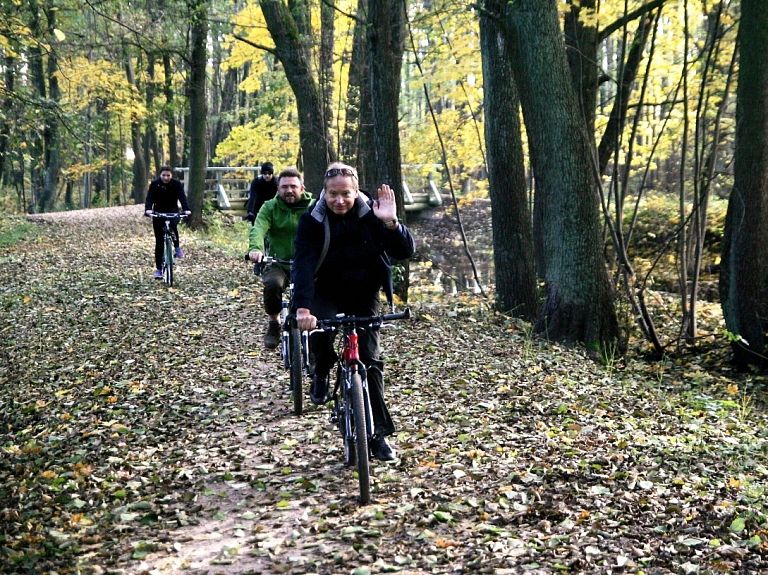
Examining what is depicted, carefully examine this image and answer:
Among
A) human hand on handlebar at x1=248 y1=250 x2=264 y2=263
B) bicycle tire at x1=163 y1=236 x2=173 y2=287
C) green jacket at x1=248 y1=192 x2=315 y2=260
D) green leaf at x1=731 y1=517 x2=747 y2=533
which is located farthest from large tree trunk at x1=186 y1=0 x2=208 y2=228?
green leaf at x1=731 y1=517 x2=747 y2=533

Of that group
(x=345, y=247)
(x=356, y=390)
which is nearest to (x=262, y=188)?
(x=345, y=247)

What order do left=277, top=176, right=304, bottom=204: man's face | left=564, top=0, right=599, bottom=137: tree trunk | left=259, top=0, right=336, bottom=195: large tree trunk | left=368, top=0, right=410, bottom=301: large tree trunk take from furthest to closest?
left=259, top=0, right=336, bottom=195: large tree trunk < left=564, top=0, right=599, bottom=137: tree trunk < left=368, top=0, right=410, bottom=301: large tree trunk < left=277, top=176, right=304, bottom=204: man's face

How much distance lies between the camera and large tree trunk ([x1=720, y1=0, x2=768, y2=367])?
11.1 m

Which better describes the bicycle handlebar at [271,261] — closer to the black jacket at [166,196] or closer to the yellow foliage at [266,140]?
the black jacket at [166,196]

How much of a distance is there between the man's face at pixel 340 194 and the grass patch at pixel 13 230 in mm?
19412

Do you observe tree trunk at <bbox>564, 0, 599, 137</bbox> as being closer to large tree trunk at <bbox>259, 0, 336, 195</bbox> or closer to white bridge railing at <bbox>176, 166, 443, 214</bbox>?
large tree trunk at <bbox>259, 0, 336, 195</bbox>

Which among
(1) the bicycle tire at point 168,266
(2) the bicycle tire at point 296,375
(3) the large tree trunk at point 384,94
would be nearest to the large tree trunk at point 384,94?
(3) the large tree trunk at point 384,94

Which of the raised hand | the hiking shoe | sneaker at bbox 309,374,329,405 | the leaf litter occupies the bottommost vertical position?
the leaf litter

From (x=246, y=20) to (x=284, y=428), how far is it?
1734cm

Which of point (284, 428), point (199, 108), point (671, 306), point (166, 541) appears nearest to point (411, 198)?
point (199, 108)

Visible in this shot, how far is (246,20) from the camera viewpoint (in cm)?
2227

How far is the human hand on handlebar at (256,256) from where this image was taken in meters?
8.21

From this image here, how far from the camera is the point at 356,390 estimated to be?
5488 millimetres

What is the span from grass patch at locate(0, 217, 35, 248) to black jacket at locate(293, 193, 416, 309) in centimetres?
1930
